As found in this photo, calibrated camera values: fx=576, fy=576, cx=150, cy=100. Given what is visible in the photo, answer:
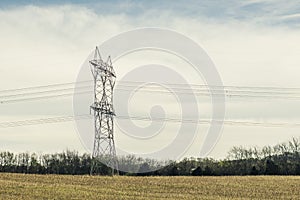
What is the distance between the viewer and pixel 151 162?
253ft

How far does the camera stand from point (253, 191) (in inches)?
1834

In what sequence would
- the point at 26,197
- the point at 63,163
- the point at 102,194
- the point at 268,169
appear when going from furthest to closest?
1. the point at 63,163
2. the point at 268,169
3. the point at 102,194
4. the point at 26,197

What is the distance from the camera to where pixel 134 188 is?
46.1 meters

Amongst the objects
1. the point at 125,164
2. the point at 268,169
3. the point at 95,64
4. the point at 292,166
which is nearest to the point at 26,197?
the point at 95,64

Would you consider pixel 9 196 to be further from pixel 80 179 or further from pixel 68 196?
pixel 80 179

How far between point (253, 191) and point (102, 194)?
1400 cm

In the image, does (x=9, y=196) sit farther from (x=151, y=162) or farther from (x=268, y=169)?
(x=268, y=169)

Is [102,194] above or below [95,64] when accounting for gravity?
below

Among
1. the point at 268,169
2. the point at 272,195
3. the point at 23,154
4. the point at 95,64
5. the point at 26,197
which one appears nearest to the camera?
the point at 26,197

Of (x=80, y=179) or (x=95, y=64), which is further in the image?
(x=80, y=179)

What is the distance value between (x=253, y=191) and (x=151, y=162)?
31.7 metres

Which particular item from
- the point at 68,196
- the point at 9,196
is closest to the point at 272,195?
the point at 68,196

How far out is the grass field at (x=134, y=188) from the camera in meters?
38.3

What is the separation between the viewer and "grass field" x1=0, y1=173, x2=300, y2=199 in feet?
126
